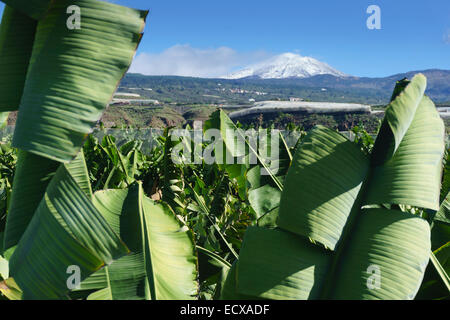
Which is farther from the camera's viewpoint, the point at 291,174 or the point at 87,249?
the point at 291,174

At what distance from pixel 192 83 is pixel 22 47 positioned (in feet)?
554

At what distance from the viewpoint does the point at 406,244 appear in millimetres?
888

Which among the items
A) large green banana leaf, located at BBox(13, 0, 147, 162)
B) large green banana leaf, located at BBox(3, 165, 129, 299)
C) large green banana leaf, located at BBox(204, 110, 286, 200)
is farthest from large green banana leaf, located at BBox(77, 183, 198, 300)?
large green banana leaf, located at BBox(204, 110, 286, 200)

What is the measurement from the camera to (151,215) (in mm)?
1116

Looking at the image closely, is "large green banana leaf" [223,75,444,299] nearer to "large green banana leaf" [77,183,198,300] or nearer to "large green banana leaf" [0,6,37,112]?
"large green banana leaf" [77,183,198,300]

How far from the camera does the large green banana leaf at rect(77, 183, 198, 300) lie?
100 centimetres

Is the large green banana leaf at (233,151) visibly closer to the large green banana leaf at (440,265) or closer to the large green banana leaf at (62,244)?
the large green banana leaf at (440,265)

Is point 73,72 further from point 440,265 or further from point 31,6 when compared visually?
point 440,265

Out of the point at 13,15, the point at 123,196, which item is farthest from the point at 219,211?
the point at 13,15

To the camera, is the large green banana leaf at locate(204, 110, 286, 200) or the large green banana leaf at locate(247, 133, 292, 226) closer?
the large green banana leaf at locate(247, 133, 292, 226)

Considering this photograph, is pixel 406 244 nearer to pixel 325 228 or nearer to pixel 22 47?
pixel 325 228

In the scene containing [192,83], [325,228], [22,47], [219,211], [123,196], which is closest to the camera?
[325,228]

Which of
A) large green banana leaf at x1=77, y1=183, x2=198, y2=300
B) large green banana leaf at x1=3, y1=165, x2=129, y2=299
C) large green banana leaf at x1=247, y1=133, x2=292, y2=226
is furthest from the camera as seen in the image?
large green banana leaf at x1=247, y1=133, x2=292, y2=226
